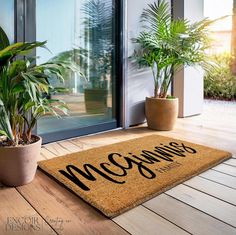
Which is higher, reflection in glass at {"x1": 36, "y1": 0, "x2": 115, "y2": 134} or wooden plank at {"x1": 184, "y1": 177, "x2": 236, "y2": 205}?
reflection in glass at {"x1": 36, "y1": 0, "x2": 115, "y2": 134}

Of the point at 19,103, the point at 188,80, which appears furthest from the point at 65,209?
the point at 188,80

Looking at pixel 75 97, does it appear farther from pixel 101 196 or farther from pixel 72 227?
pixel 72 227

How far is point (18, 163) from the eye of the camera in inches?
59.4

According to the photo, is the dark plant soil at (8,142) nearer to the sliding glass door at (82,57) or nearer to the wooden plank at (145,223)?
the sliding glass door at (82,57)

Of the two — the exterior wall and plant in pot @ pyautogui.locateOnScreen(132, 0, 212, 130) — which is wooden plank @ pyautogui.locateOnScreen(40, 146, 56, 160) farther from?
the exterior wall

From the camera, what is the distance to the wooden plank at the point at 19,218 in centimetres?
114

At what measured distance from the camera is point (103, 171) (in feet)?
5.69

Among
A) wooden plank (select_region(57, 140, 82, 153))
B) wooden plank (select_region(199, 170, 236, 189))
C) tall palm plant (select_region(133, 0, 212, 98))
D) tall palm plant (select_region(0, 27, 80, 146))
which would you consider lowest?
wooden plank (select_region(199, 170, 236, 189))

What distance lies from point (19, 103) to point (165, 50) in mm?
1759

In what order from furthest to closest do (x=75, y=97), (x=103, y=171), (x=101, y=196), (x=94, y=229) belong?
(x=75, y=97) → (x=103, y=171) → (x=101, y=196) → (x=94, y=229)

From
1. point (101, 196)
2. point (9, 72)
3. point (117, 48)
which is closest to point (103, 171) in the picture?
point (101, 196)

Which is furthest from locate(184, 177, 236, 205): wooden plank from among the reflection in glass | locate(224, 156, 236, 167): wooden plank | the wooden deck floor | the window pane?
the window pane

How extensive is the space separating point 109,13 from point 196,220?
2.25 metres

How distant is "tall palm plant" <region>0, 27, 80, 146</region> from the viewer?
1.35m
